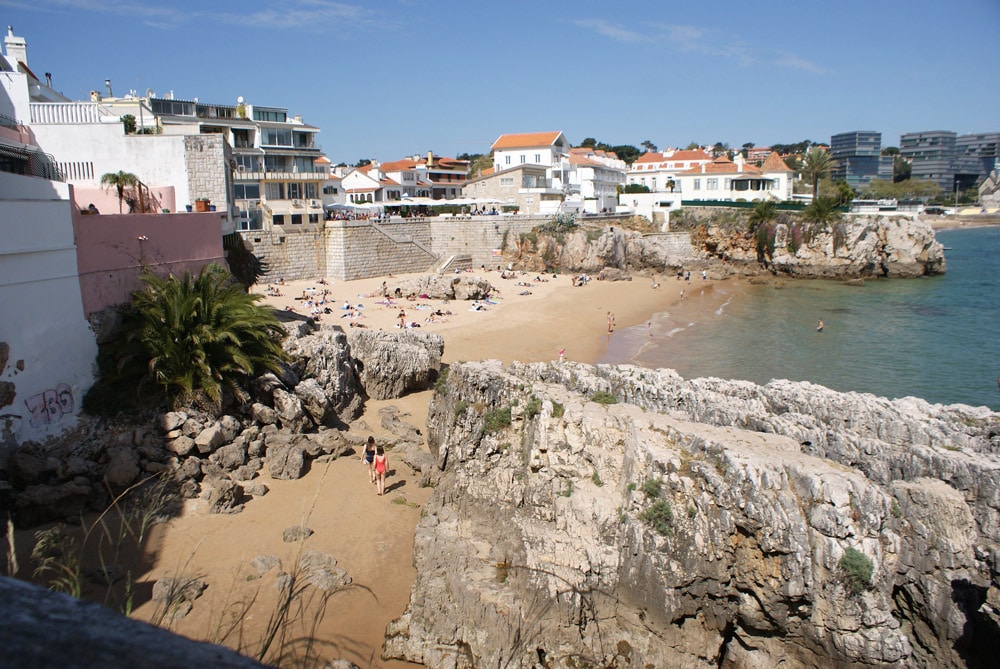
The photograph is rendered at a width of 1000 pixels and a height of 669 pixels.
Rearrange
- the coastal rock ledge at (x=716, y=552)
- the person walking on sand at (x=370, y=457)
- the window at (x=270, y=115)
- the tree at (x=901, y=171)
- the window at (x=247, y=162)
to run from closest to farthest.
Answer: the coastal rock ledge at (x=716, y=552), the person walking on sand at (x=370, y=457), the window at (x=247, y=162), the window at (x=270, y=115), the tree at (x=901, y=171)

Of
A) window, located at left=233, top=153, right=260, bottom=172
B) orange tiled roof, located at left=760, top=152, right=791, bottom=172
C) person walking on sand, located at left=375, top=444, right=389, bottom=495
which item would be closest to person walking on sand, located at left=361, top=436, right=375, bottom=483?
person walking on sand, located at left=375, top=444, right=389, bottom=495

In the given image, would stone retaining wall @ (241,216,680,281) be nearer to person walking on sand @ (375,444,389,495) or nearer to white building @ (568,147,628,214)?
white building @ (568,147,628,214)

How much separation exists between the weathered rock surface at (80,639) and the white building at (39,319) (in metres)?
13.7

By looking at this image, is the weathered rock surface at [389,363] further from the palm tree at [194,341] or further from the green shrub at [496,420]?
the green shrub at [496,420]

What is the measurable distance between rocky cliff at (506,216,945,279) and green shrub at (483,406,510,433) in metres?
40.1

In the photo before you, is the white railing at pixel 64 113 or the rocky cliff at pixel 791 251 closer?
the white railing at pixel 64 113

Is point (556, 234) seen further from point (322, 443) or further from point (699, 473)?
point (699, 473)

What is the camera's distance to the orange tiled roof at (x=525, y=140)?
7050 cm

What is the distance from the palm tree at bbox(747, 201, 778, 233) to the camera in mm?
57562

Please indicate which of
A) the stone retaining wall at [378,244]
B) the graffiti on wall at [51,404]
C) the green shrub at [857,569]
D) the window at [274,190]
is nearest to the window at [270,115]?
the window at [274,190]

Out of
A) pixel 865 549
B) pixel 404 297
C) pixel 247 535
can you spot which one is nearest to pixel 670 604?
pixel 865 549

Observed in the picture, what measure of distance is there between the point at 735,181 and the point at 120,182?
229 ft

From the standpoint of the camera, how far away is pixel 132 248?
16859 mm

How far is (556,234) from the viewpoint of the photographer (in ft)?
172
